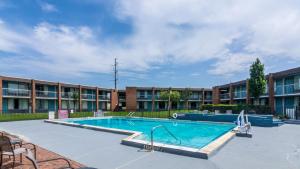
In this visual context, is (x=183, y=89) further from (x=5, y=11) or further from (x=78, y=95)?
(x=5, y=11)

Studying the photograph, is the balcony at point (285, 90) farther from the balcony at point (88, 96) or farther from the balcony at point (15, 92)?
the balcony at point (15, 92)

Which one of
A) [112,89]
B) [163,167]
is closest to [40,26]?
[163,167]

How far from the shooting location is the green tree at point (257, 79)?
86.0 ft

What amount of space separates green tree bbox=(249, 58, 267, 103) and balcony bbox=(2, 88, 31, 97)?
109 feet

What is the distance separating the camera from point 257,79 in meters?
26.3

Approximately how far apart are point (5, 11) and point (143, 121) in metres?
16.3

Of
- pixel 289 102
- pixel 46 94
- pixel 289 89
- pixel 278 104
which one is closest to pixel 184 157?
pixel 289 89

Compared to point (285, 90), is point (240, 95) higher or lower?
lower

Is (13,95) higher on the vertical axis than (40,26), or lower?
lower

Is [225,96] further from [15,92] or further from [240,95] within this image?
[15,92]

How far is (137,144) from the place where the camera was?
966 cm

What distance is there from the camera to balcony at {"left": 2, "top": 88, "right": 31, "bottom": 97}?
113ft

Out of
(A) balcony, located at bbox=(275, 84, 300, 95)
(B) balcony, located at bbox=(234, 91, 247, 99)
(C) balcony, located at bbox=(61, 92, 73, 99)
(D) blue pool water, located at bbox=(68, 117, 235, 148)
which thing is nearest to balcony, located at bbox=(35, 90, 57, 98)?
(C) balcony, located at bbox=(61, 92, 73, 99)

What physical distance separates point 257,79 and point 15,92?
3443 cm
